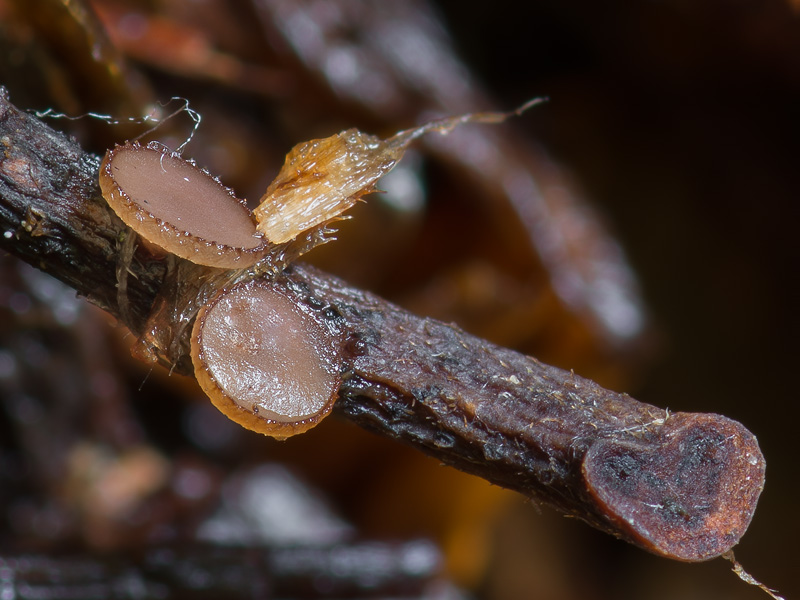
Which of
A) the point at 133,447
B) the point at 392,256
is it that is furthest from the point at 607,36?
the point at 133,447

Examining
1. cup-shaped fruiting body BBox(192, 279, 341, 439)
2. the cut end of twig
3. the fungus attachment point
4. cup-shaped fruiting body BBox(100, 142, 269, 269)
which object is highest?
cup-shaped fruiting body BBox(100, 142, 269, 269)

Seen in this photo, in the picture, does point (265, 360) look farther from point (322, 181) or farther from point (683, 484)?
point (683, 484)

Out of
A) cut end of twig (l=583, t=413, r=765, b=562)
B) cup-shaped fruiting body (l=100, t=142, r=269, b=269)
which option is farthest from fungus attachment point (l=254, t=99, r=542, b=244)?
cut end of twig (l=583, t=413, r=765, b=562)

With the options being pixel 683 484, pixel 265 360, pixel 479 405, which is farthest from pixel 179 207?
pixel 683 484

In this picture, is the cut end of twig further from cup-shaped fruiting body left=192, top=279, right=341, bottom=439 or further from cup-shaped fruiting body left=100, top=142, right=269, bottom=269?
cup-shaped fruiting body left=100, top=142, right=269, bottom=269

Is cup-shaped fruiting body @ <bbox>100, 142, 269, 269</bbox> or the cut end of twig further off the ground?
cup-shaped fruiting body @ <bbox>100, 142, 269, 269</bbox>

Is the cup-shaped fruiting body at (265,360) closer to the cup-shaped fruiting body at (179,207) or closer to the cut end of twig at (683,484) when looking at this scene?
the cup-shaped fruiting body at (179,207)

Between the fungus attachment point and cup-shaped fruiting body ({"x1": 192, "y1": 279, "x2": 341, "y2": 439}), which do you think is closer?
cup-shaped fruiting body ({"x1": 192, "y1": 279, "x2": 341, "y2": 439})
